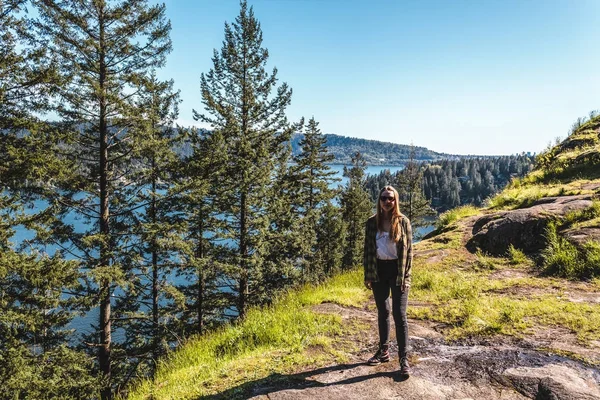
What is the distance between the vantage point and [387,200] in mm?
4160

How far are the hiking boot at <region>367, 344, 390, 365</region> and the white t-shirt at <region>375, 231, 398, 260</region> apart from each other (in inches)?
42.9

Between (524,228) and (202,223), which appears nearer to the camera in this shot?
(524,228)

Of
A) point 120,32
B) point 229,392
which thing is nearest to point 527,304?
point 229,392

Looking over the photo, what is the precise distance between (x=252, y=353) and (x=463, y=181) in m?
169

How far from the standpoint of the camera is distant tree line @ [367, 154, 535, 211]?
5133 inches

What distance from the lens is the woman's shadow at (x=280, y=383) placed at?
3602 mm

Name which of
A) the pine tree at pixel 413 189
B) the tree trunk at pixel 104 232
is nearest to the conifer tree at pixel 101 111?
the tree trunk at pixel 104 232

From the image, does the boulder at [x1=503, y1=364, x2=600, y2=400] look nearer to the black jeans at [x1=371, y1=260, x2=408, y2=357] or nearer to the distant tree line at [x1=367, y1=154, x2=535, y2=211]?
the black jeans at [x1=371, y1=260, x2=408, y2=357]

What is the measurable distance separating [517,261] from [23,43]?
15.0 metres

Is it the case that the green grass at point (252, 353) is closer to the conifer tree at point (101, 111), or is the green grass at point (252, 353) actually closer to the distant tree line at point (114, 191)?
the distant tree line at point (114, 191)

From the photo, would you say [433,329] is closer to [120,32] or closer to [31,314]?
[31,314]

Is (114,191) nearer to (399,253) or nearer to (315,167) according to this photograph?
(399,253)

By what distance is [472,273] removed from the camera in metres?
7.43

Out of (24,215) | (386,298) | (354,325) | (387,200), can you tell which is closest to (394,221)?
(387,200)
